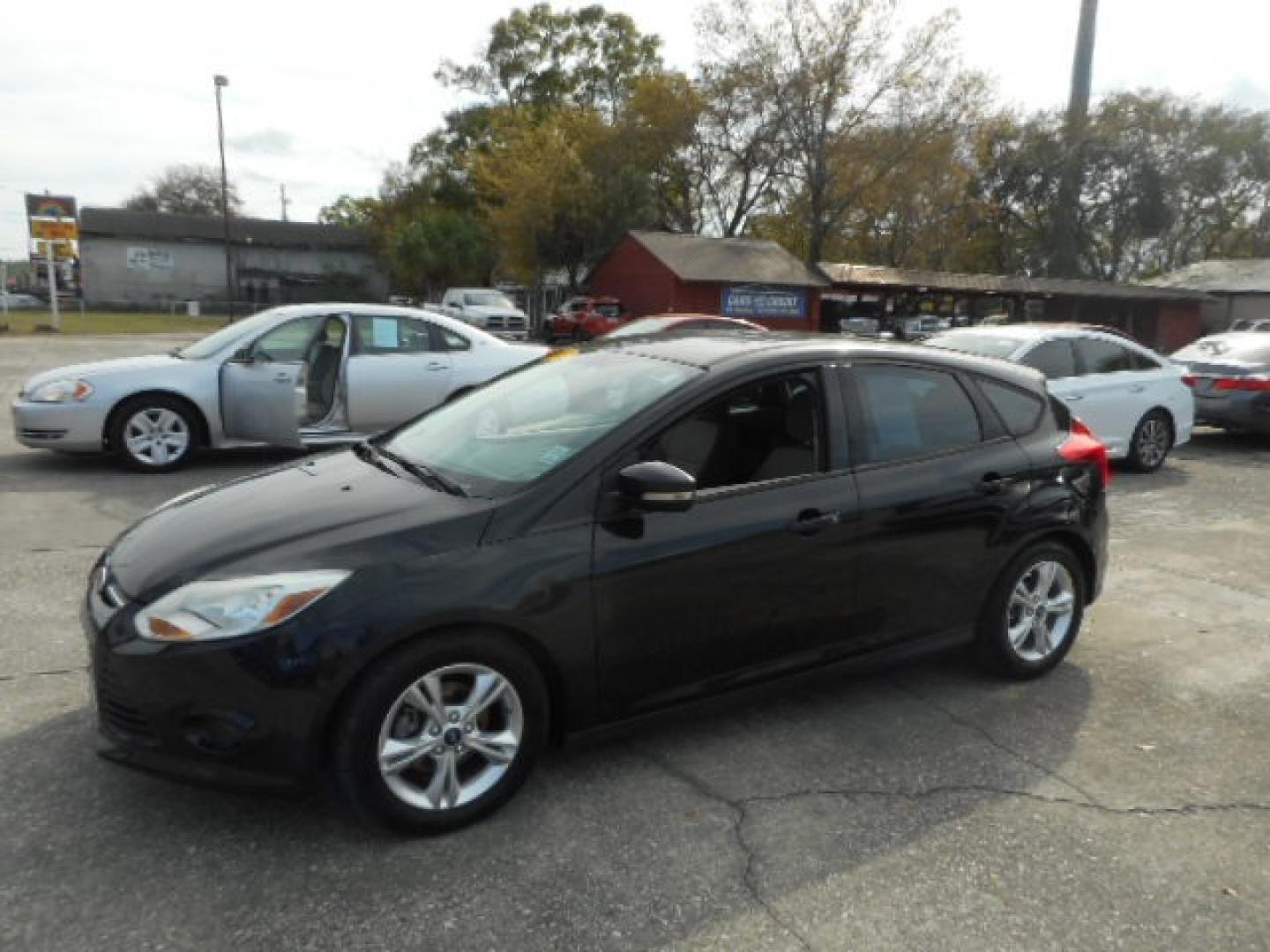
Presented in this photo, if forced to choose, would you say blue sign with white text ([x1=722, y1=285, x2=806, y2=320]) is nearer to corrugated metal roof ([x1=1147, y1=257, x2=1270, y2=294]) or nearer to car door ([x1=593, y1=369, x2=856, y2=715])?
corrugated metal roof ([x1=1147, y1=257, x2=1270, y2=294])

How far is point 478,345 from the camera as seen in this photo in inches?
343

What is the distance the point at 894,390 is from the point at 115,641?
9.23ft

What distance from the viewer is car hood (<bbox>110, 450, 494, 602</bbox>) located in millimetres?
2594

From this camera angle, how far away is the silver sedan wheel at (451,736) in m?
2.58

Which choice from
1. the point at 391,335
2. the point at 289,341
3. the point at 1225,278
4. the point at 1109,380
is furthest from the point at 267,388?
the point at 1225,278

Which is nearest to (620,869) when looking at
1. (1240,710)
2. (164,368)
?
(1240,710)

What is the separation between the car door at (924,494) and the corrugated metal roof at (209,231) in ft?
196

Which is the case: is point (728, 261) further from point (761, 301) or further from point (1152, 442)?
point (1152, 442)

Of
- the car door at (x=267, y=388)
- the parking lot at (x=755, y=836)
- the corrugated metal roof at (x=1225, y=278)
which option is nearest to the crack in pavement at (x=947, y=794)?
the parking lot at (x=755, y=836)

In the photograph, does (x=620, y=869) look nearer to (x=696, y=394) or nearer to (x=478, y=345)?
(x=696, y=394)

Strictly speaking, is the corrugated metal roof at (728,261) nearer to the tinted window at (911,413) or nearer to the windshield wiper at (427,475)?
the tinted window at (911,413)

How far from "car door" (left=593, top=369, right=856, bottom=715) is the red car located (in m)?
26.8

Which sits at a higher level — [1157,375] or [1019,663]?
[1157,375]

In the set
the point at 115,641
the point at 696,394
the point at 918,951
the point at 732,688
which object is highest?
the point at 696,394
